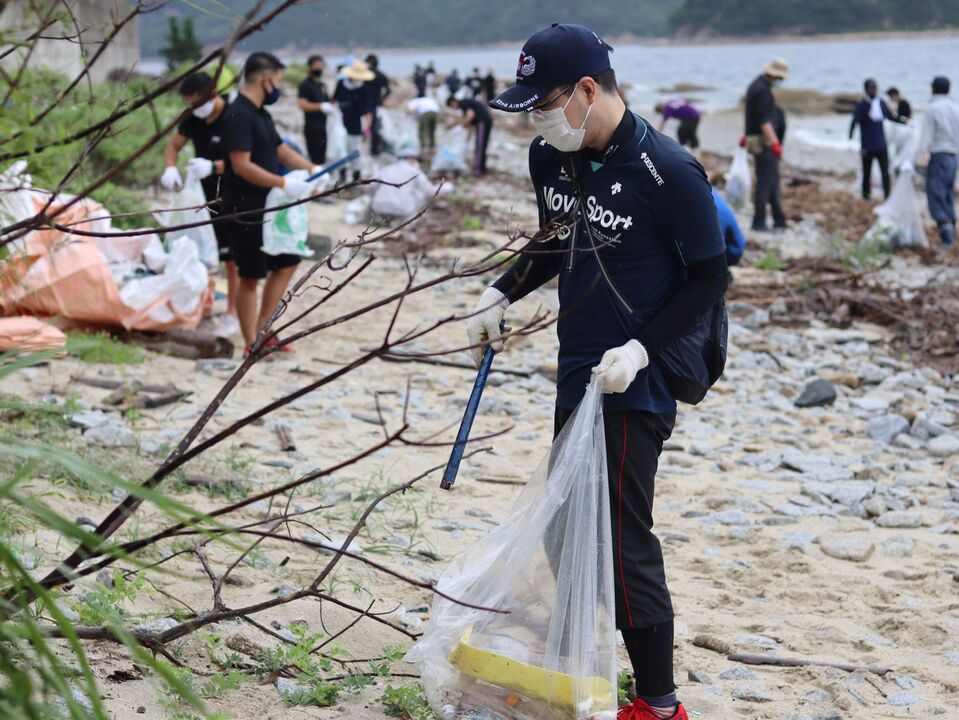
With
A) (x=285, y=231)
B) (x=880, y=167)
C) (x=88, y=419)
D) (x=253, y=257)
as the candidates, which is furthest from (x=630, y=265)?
(x=880, y=167)

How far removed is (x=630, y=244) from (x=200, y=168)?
15.4 feet

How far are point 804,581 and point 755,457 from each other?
1563mm

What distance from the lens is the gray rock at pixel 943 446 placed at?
227 inches

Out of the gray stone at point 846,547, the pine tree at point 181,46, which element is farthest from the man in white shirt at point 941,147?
the pine tree at point 181,46

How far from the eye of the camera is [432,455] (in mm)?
5133

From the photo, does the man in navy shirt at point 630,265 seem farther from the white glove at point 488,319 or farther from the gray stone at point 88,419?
the gray stone at point 88,419

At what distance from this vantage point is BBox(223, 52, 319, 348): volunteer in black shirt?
6.10 meters

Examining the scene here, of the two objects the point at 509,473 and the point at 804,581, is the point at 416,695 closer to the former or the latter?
the point at 804,581

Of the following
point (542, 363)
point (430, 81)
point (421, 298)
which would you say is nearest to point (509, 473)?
point (542, 363)

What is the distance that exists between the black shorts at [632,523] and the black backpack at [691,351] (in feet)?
0.39

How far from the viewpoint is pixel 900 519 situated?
15.6ft

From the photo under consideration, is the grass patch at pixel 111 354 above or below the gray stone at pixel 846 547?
above

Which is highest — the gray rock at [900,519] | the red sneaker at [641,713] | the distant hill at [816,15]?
the distant hill at [816,15]

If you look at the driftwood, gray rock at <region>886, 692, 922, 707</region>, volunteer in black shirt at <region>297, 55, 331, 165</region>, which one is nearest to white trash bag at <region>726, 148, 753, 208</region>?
volunteer in black shirt at <region>297, 55, 331, 165</region>
